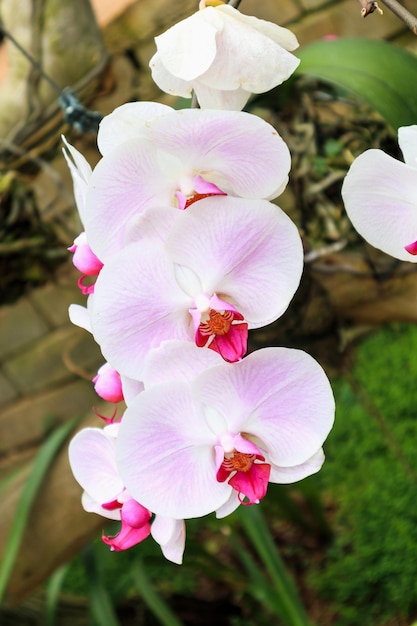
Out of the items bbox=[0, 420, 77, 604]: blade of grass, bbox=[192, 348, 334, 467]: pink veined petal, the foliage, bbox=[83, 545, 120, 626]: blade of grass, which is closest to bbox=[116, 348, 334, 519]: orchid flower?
bbox=[192, 348, 334, 467]: pink veined petal

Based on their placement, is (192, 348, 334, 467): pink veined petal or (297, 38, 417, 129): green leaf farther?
(297, 38, 417, 129): green leaf

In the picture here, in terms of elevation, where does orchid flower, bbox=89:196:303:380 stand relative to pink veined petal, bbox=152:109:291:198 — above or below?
below

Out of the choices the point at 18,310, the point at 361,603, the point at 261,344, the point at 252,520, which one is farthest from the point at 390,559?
the point at 18,310

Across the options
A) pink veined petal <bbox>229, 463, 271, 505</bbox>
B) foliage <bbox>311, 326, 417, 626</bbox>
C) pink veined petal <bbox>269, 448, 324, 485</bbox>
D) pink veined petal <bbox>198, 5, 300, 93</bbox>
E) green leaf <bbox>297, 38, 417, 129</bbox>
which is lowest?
foliage <bbox>311, 326, 417, 626</bbox>

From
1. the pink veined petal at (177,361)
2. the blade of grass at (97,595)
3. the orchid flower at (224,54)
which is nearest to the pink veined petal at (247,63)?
the orchid flower at (224,54)

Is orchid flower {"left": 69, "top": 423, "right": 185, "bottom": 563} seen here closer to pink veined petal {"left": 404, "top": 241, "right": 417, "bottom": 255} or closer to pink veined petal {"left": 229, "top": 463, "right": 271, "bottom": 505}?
pink veined petal {"left": 229, "top": 463, "right": 271, "bottom": 505}

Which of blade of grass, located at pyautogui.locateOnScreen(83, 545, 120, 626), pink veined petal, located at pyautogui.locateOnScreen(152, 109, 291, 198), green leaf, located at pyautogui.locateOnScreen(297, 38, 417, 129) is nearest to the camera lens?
pink veined petal, located at pyautogui.locateOnScreen(152, 109, 291, 198)
